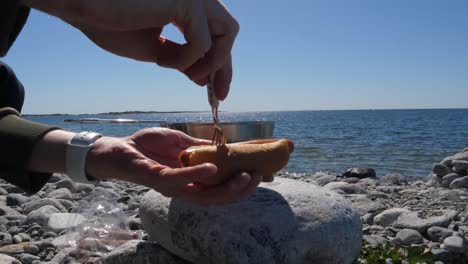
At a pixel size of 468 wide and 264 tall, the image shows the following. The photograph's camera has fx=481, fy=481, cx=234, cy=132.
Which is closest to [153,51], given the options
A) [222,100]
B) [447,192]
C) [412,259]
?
[222,100]

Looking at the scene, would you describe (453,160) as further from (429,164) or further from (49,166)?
(49,166)

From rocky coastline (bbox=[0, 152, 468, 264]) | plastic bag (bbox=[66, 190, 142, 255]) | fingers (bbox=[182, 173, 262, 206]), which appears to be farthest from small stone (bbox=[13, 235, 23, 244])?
fingers (bbox=[182, 173, 262, 206])

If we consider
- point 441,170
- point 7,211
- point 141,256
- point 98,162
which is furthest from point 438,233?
point 441,170

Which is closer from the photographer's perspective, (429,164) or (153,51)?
(153,51)

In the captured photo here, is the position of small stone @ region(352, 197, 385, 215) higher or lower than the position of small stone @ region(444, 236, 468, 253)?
lower

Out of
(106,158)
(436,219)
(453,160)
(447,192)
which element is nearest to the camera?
(106,158)

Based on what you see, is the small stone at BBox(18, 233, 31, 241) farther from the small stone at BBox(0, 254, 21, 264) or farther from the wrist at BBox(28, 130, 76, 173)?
the wrist at BBox(28, 130, 76, 173)

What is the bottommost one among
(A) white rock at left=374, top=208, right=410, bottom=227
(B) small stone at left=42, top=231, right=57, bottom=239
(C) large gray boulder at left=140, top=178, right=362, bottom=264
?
(B) small stone at left=42, top=231, right=57, bottom=239

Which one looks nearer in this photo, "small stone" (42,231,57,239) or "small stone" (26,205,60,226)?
"small stone" (42,231,57,239)
